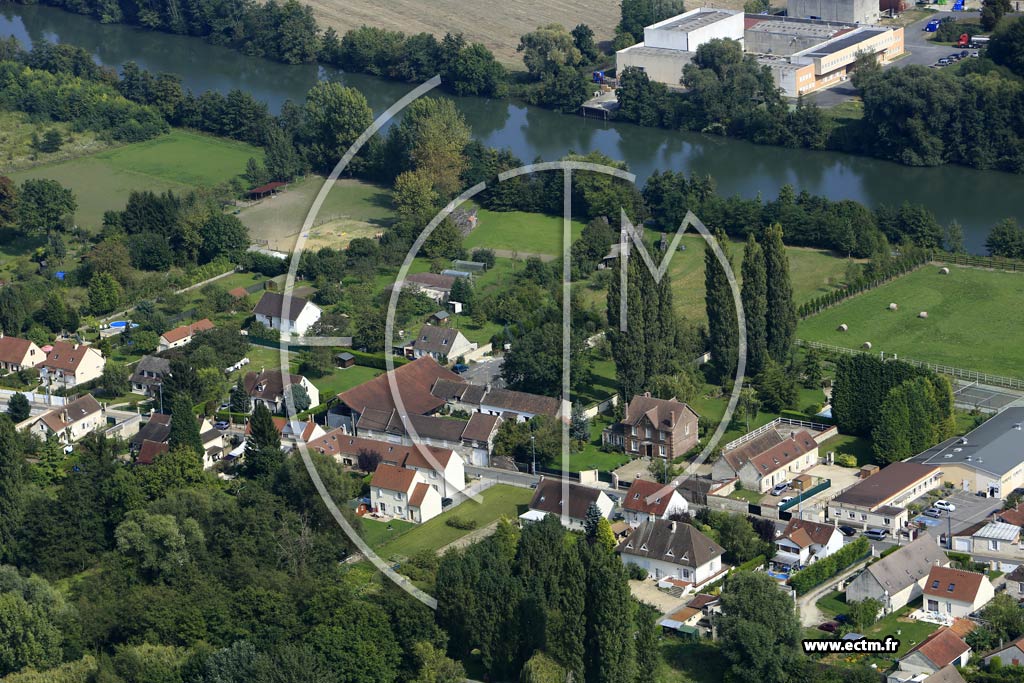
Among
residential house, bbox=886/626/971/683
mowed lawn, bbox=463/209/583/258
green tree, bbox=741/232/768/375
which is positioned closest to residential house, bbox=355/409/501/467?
green tree, bbox=741/232/768/375

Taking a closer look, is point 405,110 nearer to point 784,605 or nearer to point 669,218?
point 669,218

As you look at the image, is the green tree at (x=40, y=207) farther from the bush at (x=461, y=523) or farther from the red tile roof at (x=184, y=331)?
the bush at (x=461, y=523)

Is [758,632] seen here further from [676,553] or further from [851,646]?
[676,553]

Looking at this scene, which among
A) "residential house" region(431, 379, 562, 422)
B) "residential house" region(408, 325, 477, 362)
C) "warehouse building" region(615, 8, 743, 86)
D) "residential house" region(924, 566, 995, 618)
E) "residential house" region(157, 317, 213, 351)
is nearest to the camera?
"residential house" region(924, 566, 995, 618)

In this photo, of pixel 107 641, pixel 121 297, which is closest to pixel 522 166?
pixel 121 297

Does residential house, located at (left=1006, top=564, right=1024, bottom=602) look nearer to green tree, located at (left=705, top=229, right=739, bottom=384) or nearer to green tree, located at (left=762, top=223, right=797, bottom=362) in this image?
green tree, located at (left=762, top=223, right=797, bottom=362)

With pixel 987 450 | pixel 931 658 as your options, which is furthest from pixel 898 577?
pixel 987 450

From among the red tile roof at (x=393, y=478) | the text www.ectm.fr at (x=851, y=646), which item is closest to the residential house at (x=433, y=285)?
the red tile roof at (x=393, y=478)
